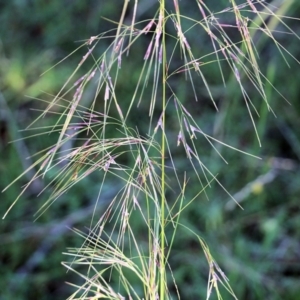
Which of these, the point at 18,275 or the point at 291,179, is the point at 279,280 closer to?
the point at 291,179

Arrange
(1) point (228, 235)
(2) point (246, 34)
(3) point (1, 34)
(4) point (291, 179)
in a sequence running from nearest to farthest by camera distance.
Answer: (2) point (246, 34) → (1) point (228, 235) → (4) point (291, 179) → (3) point (1, 34)

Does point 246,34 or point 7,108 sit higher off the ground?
point 246,34

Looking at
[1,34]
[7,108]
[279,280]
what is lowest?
[279,280]

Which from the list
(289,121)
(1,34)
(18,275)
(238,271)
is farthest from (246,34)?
(1,34)

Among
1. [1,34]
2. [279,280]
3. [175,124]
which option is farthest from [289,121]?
[1,34]

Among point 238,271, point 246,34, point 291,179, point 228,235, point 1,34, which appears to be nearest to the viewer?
point 246,34

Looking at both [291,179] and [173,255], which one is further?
[291,179]

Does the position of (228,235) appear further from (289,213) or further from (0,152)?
(0,152)
